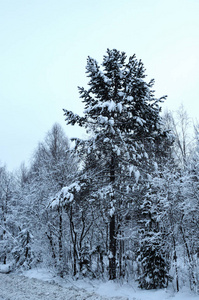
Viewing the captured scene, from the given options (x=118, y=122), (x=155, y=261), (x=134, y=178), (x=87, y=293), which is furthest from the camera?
(x=118, y=122)

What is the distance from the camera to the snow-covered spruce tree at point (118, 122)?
10.1m

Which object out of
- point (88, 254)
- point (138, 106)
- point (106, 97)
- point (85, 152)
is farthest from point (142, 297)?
point (106, 97)

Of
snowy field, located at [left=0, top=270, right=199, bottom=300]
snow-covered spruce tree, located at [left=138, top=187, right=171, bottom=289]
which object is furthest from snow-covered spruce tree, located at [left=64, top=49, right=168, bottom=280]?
snow-covered spruce tree, located at [left=138, top=187, right=171, bottom=289]

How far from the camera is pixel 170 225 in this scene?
844 centimetres

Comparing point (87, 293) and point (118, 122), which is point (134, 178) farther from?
point (87, 293)

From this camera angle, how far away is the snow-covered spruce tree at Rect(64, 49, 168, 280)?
33.1 ft

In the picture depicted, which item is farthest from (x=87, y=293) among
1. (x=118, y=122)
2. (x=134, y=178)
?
(x=118, y=122)

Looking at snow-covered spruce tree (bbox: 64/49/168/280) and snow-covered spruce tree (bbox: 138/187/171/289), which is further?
snow-covered spruce tree (bbox: 64/49/168/280)

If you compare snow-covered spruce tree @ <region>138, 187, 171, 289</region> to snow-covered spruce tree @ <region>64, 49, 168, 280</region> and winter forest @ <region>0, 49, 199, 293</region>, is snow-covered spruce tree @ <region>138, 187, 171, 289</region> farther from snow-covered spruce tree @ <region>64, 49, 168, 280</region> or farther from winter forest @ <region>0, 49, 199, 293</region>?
A: snow-covered spruce tree @ <region>64, 49, 168, 280</region>

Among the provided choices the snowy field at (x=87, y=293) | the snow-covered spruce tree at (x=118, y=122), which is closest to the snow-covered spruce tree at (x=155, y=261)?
the snowy field at (x=87, y=293)

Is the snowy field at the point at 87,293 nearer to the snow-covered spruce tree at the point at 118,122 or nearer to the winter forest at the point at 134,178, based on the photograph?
the winter forest at the point at 134,178

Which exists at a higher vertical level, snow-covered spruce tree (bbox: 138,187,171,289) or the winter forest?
the winter forest

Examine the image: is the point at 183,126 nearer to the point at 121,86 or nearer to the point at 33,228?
the point at 121,86

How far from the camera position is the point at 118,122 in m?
10.7
